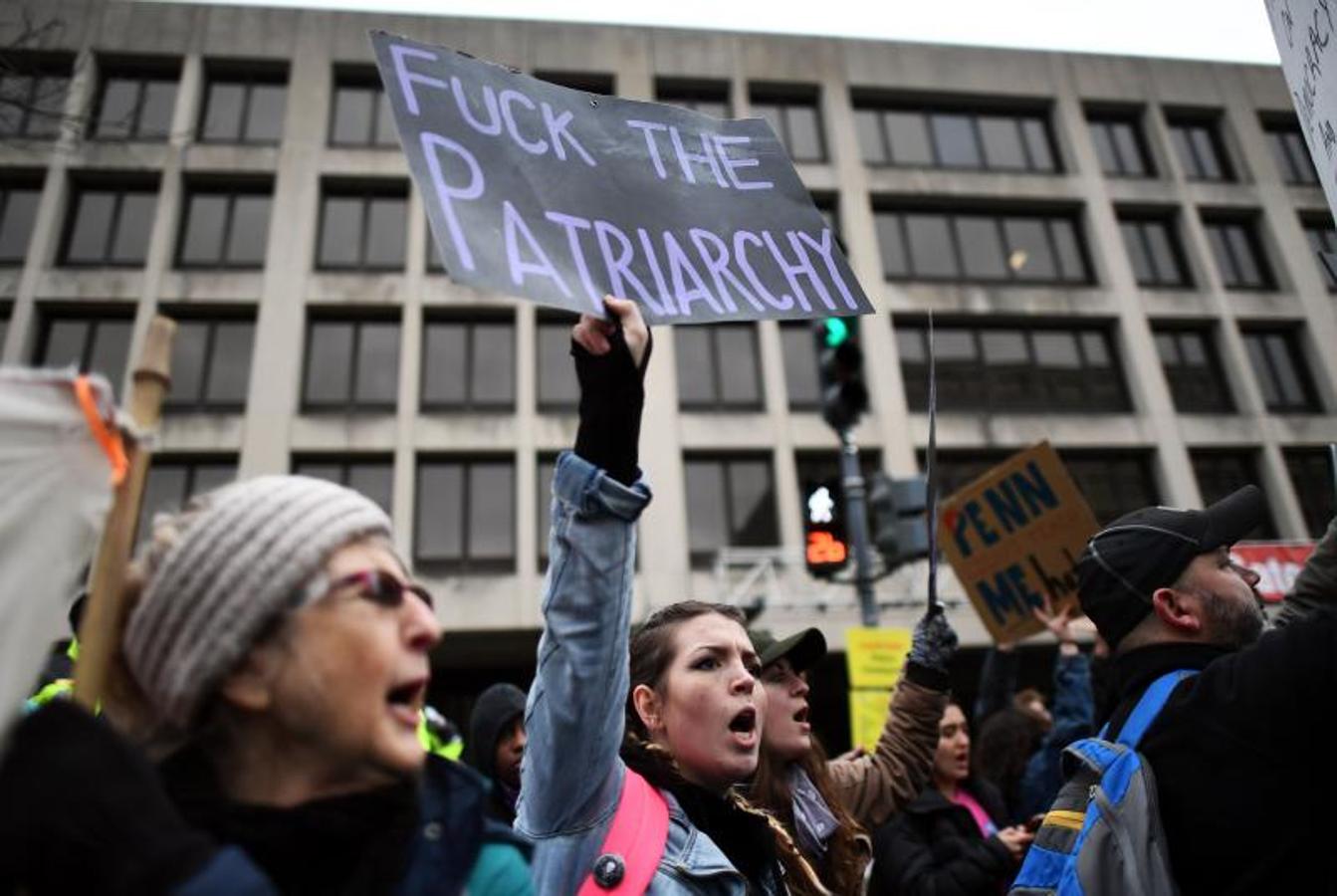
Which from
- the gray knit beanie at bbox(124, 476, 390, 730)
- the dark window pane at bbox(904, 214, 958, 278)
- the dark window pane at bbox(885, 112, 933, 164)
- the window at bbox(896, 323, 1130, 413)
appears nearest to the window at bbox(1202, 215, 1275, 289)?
the window at bbox(896, 323, 1130, 413)

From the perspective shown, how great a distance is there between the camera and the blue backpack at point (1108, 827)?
1805 millimetres

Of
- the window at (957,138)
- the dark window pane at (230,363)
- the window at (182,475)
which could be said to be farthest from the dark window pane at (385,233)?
the window at (957,138)

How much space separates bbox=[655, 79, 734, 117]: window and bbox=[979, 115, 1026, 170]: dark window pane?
632 centimetres

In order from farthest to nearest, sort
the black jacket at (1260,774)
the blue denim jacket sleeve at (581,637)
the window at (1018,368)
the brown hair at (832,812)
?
the window at (1018,368), the brown hair at (832,812), the black jacket at (1260,774), the blue denim jacket sleeve at (581,637)

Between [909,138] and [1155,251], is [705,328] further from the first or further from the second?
[1155,251]

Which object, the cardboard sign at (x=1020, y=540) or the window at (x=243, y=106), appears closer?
the cardboard sign at (x=1020, y=540)

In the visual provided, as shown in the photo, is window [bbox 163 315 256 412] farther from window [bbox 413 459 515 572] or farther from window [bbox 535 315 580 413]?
window [bbox 535 315 580 413]

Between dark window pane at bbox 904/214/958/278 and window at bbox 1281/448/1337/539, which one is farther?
dark window pane at bbox 904/214/958/278

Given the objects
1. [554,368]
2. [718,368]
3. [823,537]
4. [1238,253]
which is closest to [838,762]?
[823,537]

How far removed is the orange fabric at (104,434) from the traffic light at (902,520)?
6708 mm

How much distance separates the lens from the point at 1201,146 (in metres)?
23.0

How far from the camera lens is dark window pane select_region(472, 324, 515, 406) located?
59.8 ft

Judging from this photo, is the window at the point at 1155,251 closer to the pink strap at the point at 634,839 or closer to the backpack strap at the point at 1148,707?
the backpack strap at the point at 1148,707

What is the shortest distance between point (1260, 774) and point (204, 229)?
20.7 m
